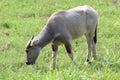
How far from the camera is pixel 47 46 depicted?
12359 millimetres

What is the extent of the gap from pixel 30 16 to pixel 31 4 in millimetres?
1726

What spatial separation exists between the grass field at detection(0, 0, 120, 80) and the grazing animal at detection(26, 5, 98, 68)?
30 centimetres

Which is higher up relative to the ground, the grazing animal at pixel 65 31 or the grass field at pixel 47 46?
the grazing animal at pixel 65 31

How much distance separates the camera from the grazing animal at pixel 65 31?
34.0 ft

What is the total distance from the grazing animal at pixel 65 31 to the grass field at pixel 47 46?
299 mm

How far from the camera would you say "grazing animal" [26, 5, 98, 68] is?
34.0 feet

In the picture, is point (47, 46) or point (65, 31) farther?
point (47, 46)

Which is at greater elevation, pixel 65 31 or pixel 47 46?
pixel 65 31

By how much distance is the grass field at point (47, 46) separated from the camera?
26.3 feet

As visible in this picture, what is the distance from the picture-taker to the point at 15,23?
14875mm

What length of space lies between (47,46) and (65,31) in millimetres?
1948

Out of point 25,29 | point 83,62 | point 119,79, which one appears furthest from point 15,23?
point 119,79

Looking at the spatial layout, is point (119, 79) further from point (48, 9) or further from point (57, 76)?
point (48, 9)

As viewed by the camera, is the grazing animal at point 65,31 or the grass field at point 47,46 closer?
the grass field at point 47,46
